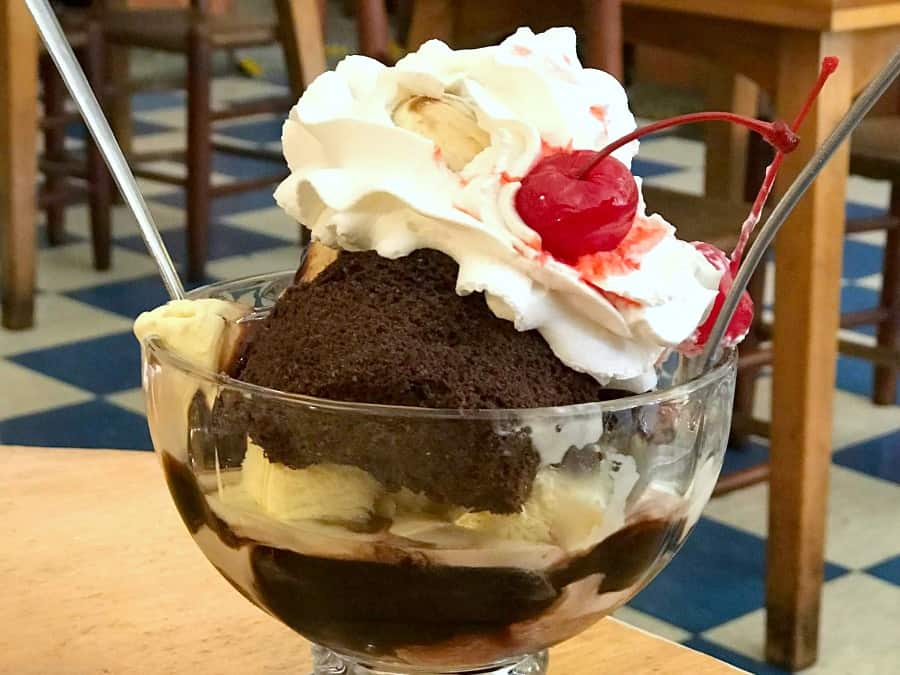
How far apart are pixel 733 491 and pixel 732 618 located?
273 millimetres

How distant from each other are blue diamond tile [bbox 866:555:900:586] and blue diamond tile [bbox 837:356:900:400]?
581 mm

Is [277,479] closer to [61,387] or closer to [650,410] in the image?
[650,410]

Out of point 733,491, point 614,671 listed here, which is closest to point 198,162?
point 733,491

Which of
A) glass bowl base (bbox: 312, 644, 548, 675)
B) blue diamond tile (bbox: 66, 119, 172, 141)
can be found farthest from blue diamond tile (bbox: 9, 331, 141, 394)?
glass bowl base (bbox: 312, 644, 548, 675)

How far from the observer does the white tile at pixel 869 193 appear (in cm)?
326

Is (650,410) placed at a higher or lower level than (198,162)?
higher

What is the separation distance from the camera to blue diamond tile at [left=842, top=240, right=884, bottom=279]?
Answer: 2.78 m

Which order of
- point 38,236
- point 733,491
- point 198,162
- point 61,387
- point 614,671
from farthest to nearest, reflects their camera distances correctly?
1. point 38,236
2. point 198,162
3. point 61,387
4. point 733,491
5. point 614,671

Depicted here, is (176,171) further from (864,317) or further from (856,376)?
(864,317)

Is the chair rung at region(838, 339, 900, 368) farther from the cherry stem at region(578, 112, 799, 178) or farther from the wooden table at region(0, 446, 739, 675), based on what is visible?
the cherry stem at region(578, 112, 799, 178)

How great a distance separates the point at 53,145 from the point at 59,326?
22.6 inches

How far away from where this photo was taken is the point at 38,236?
2.96 m

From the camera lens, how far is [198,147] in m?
2.59

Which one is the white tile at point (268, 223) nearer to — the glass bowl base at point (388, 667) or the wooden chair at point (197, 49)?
the wooden chair at point (197, 49)
